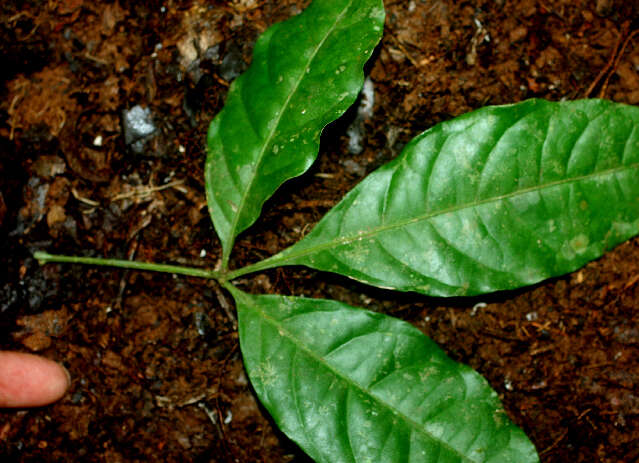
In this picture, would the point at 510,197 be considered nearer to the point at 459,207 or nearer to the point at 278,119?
the point at 459,207

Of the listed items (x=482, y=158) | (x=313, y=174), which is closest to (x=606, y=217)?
(x=482, y=158)

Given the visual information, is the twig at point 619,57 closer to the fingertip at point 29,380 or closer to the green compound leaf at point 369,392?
the green compound leaf at point 369,392

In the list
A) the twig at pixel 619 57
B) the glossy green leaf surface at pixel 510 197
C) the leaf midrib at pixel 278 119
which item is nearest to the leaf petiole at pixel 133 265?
the leaf midrib at pixel 278 119

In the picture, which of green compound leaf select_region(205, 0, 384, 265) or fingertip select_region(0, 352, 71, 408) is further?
fingertip select_region(0, 352, 71, 408)

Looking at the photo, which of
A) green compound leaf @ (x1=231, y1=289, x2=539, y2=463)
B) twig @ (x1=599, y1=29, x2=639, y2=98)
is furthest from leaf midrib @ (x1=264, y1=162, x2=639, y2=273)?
twig @ (x1=599, y1=29, x2=639, y2=98)

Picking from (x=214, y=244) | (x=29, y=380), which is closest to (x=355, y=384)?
(x=214, y=244)

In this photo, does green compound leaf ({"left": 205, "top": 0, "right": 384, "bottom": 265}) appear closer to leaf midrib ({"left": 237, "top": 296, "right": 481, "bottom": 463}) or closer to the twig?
leaf midrib ({"left": 237, "top": 296, "right": 481, "bottom": 463})

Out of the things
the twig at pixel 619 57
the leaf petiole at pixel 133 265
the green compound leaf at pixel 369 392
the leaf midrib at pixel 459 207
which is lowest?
the green compound leaf at pixel 369 392
